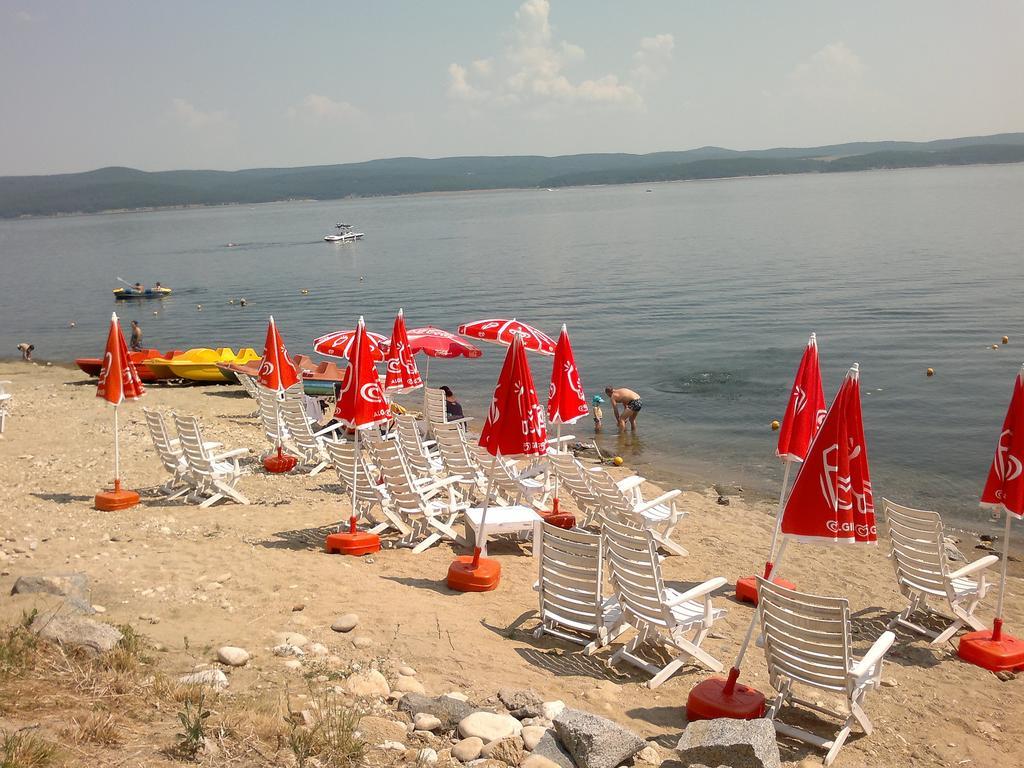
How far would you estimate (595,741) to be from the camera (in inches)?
201

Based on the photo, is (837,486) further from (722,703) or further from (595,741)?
(595,741)

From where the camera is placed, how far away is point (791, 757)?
19.5 feet

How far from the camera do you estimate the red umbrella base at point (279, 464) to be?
44.8 ft

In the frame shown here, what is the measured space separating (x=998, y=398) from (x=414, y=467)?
53.3ft

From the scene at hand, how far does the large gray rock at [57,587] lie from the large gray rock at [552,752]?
4053mm

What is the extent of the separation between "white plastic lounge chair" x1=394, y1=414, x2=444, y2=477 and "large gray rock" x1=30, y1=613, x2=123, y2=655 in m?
5.34

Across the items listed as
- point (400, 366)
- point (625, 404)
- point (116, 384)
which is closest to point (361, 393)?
point (400, 366)

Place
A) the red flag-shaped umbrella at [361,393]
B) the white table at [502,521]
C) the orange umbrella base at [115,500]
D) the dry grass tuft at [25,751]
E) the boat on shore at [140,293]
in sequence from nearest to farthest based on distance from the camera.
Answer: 1. the dry grass tuft at [25,751]
2. the red flag-shaped umbrella at [361,393]
3. the white table at [502,521]
4. the orange umbrella base at [115,500]
5. the boat on shore at [140,293]

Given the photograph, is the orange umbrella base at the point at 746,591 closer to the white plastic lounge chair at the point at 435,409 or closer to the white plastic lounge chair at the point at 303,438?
the white plastic lounge chair at the point at 303,438

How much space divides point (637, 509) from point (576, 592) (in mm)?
2990

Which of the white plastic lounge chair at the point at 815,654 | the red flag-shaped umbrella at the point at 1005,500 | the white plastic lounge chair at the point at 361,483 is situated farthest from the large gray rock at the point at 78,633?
the red flag-shaped umbrella at the point at 1005,500

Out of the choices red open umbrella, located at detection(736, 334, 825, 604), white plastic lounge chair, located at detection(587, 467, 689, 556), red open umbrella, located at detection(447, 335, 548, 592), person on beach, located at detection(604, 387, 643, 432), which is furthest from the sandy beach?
person on beach, located at detection(604, 387, 643, 432)

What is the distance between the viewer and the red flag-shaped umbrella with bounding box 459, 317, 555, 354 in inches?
521

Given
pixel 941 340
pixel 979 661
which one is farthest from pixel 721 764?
pixel 941 340
